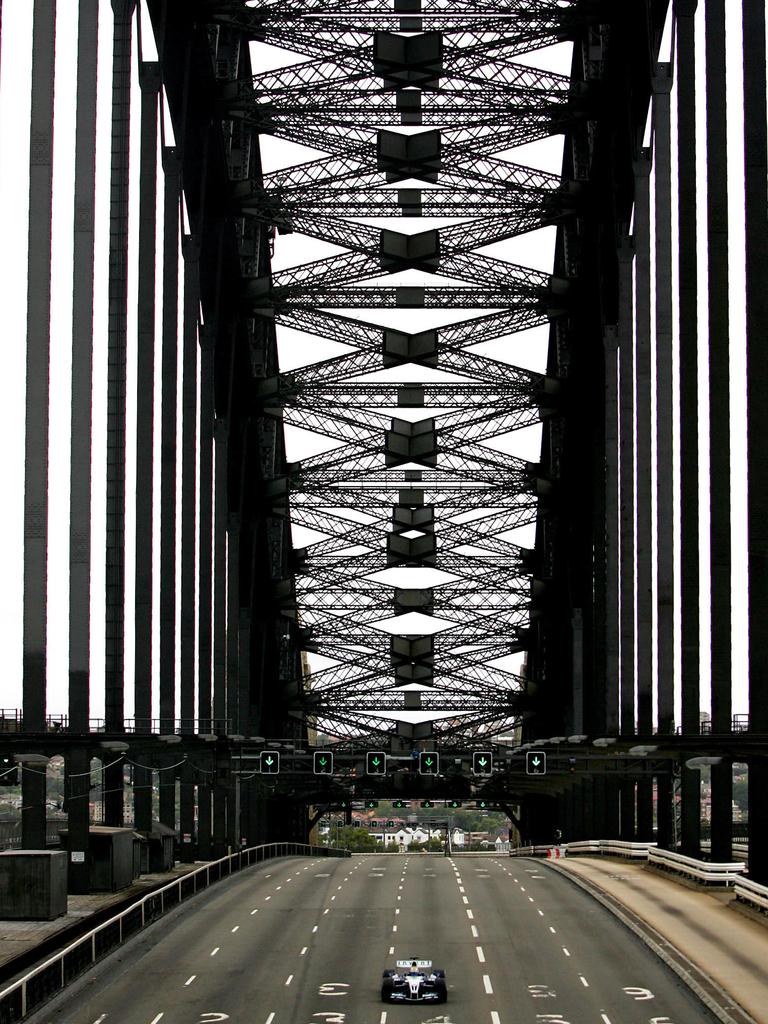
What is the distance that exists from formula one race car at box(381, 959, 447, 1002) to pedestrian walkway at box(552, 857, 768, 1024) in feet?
17.6

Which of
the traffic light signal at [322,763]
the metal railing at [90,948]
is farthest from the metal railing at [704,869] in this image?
the traffic light signal at [322,763]

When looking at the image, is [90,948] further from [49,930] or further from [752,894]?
[752,894]

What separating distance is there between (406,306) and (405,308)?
106 cm

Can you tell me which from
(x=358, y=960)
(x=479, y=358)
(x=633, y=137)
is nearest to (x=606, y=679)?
(x=479, y=358)

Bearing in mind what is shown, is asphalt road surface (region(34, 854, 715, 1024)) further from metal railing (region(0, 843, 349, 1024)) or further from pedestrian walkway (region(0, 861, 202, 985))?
pedestrian walkway (region(0, 861, 202, 985))

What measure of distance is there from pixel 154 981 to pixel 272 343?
6886cm

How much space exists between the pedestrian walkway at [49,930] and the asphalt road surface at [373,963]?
106 cm

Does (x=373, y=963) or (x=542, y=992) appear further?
(x=373, y=963)

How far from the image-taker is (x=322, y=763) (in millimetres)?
81250

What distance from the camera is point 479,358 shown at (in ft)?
302

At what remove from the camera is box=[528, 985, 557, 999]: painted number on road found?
32406mm

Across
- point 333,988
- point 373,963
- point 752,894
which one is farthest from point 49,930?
point 752,894

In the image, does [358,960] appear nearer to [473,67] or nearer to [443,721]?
[473,67]

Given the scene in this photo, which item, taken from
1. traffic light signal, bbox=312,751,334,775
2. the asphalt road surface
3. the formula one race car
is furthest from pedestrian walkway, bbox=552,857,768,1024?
traffic light signal, bbox=312,751,334,775
